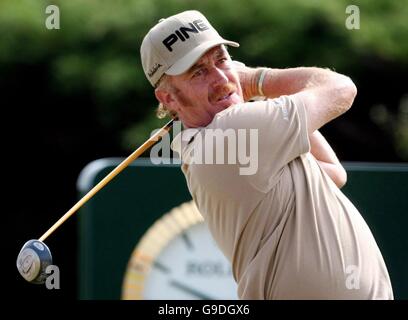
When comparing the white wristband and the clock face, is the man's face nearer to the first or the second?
the white wristband

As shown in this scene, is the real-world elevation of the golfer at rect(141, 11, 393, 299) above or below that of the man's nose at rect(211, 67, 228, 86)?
below

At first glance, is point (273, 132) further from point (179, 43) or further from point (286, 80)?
point (179, 43)

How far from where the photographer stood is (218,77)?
336cm

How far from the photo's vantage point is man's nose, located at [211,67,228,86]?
335 cm

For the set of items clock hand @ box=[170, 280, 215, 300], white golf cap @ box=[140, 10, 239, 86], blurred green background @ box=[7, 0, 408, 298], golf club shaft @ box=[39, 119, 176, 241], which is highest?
blurred green background @ box=[7, 0, 408, 298]

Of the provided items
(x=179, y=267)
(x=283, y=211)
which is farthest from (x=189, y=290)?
(x=283, y=211)

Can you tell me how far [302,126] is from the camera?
326 centimetres

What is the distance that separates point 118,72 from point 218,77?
410 centimetres

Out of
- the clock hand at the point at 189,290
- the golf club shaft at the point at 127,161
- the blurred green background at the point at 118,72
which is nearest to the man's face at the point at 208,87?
the golf club shaft at the point at 127,161

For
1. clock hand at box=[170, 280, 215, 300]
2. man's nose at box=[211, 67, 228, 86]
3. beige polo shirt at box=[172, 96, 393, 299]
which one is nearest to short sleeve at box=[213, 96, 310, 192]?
beige polo shirt at box=[172, 96, 393, 299]

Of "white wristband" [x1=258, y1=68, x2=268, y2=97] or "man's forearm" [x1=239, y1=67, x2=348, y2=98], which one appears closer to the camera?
"man's forearm" [x1=239, y1=67, x2=348, y2=98]

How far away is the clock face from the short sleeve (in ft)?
8.01

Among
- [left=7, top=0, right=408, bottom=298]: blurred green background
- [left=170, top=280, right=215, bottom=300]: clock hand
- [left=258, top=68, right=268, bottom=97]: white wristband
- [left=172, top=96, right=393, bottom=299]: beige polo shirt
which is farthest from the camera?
[left=7, top=0, right=408, bottom=298]: blurred green background
